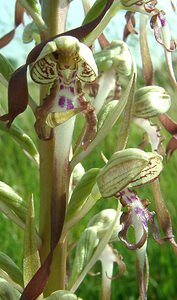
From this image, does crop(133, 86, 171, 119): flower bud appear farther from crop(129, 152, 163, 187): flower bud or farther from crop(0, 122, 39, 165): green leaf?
crop(0, 122, 39, 165): green leaf

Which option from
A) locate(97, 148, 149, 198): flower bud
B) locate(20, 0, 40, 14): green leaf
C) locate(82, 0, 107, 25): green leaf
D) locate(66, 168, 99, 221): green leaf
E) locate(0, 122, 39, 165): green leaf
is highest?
locate(20, 0, 40, 14): green leaf

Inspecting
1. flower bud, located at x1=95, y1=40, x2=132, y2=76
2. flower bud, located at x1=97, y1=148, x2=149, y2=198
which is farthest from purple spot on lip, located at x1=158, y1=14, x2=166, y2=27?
flower bud, located at x1=97, y1=148, x2=149, y2=198

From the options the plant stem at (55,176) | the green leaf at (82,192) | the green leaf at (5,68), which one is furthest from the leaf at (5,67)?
the green leaf at (82,192)

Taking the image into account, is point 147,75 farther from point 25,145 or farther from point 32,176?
point 32,176

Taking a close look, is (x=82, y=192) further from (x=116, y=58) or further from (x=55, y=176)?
(x=116, y=58)

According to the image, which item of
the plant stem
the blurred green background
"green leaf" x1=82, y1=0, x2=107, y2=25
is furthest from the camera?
the blurred green background

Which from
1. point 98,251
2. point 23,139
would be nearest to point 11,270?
point 98,251
